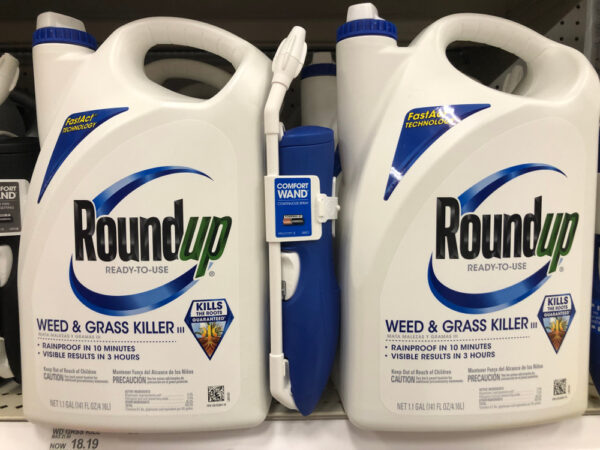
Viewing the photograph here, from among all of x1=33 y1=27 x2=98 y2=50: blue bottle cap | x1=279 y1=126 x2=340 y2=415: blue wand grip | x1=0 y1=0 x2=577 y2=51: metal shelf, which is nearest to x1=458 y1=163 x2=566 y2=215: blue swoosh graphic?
x1=279 y1=126 x2=340 y2=415: blue wand grip

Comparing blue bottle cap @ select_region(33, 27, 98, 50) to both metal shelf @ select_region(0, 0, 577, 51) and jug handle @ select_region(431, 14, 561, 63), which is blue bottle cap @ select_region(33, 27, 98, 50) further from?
jug handle @ select_region(431, 14, 561, 63)

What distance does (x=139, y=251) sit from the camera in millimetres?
529

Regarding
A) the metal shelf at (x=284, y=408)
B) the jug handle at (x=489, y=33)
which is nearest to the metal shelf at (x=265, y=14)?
the jug handle at (x=489, y=33)

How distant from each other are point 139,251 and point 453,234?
1.32ft

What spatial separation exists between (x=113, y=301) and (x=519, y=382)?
544 millimetres

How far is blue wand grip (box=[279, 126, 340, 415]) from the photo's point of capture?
0.52 metres

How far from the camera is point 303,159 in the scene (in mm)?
517

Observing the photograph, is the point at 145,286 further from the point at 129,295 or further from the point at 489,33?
the point at 489,33

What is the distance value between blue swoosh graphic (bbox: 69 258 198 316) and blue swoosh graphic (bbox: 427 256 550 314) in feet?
1.03

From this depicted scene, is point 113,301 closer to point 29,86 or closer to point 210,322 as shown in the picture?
point 210,322

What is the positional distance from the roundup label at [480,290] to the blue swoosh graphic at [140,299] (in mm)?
259

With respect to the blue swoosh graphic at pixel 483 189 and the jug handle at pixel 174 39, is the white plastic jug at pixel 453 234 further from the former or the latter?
the jug handle at pixel 174 39

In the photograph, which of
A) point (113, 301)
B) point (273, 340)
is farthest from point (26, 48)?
point (273, 340)

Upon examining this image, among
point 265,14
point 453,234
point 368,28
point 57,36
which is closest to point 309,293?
point 453,234
